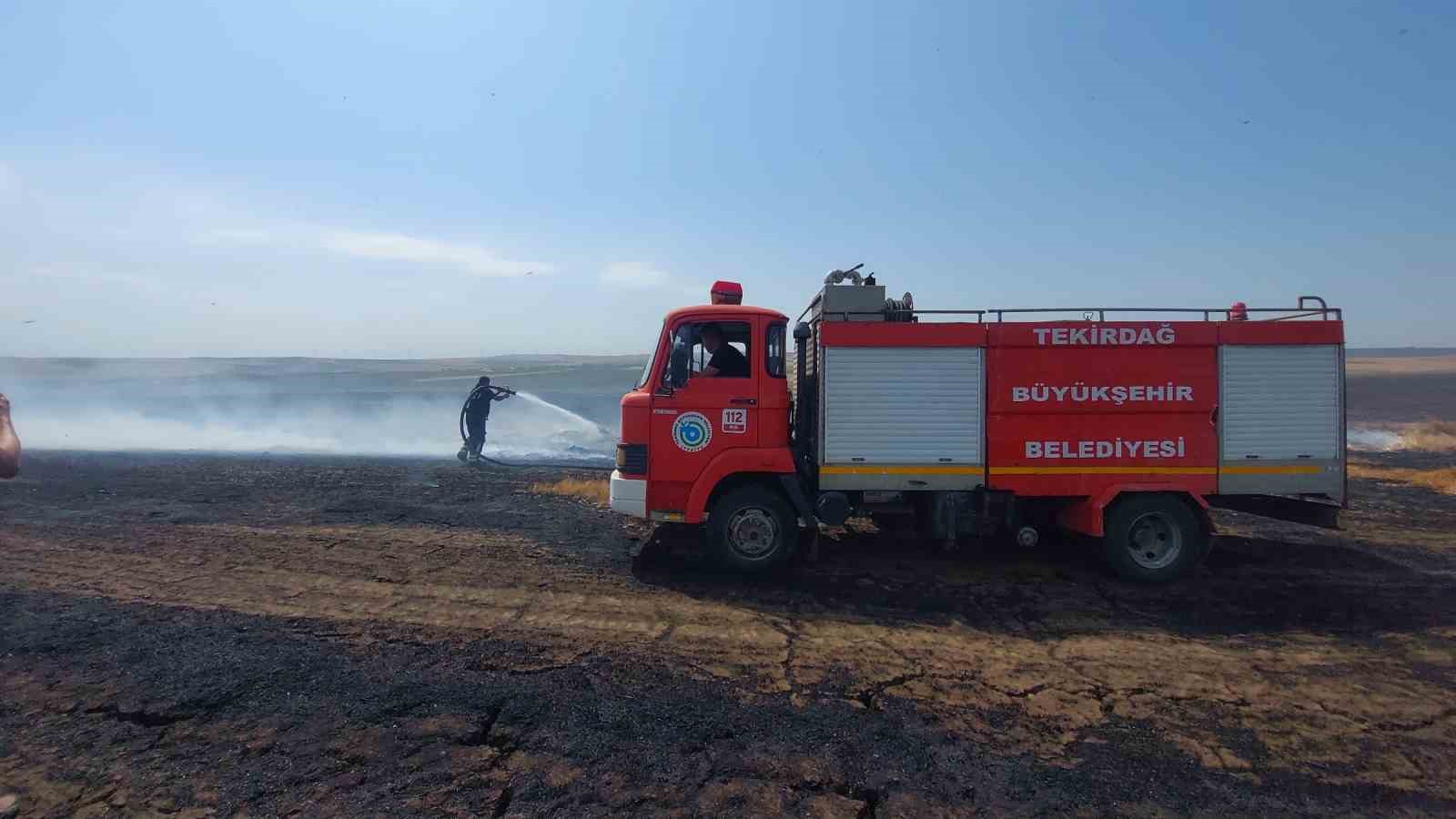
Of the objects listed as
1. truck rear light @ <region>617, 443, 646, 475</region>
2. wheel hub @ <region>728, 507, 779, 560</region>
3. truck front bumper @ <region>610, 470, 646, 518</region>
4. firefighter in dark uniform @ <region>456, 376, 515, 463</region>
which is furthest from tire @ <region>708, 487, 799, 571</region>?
firefighter in dark uniform @ <region>456, 376, 515, 463</region>

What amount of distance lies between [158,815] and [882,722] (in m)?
3.91

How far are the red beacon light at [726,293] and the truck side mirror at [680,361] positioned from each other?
656 mm

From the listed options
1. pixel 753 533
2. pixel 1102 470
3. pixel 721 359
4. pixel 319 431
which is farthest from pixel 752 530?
pixel 319 431

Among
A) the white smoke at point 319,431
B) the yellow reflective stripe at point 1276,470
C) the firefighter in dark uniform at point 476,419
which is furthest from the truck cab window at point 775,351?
the white smoke at point 319,431

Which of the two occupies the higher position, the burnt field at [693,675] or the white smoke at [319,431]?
the white smoke at [319,431]

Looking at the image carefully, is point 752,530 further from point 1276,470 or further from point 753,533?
point 1276,470

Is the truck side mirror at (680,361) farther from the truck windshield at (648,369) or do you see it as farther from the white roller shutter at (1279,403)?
the white roller shutter at (1279,403)

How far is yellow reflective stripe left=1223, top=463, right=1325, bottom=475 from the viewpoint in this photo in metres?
7.64

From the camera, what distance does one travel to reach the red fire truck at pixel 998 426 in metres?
7.63

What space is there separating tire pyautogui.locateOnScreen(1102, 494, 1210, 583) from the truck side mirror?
464cm

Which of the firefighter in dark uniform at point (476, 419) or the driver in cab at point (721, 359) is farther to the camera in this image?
the firefighter in dark uniform at point (476, 419)

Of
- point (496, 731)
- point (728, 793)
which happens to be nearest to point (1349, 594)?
point (728, 793)

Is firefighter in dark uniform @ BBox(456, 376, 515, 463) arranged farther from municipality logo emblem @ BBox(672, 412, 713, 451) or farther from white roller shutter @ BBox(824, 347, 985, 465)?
white roller shutter @ BBox(824, 347, 985, 465)

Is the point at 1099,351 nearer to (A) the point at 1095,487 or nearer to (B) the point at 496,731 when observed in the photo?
(A) the point at 1095,487
